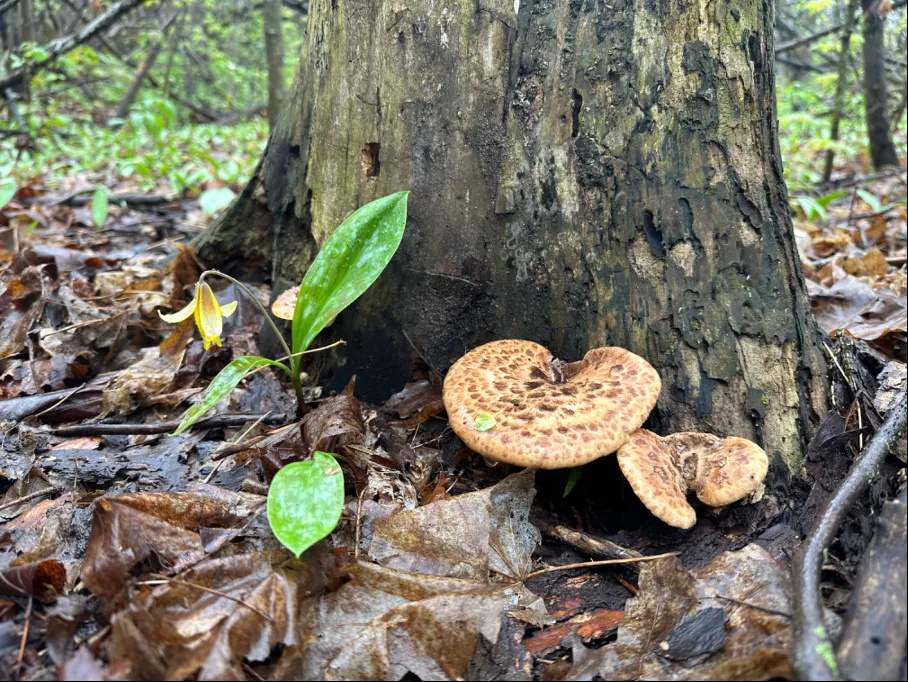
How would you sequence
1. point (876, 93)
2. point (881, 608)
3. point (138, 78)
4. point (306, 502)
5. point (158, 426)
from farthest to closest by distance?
point (138, 78), point (876, 93), point (158, 426), point (306, 502), point (881, 608)

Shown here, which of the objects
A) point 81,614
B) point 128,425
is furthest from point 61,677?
point 128,425

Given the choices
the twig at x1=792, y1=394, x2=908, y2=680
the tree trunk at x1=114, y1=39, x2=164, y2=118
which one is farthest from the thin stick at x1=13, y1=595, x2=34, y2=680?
the tree trunk at x1=114, y1=39, x2=164, y2=118

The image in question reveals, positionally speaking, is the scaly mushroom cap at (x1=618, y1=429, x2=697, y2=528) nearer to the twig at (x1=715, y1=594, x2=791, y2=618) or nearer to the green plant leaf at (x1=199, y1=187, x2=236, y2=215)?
the twig at (x1=715, y1=594, x2=791, y2=618)

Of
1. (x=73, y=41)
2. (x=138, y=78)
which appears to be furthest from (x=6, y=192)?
(x=138, y=78)

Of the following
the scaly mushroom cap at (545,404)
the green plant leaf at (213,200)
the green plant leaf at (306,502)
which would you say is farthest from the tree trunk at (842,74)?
the green plant leaf at (306,502)

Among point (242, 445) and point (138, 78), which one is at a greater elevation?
point (138, 78)

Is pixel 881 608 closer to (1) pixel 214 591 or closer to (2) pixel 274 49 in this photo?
(1) pixel 214 591
